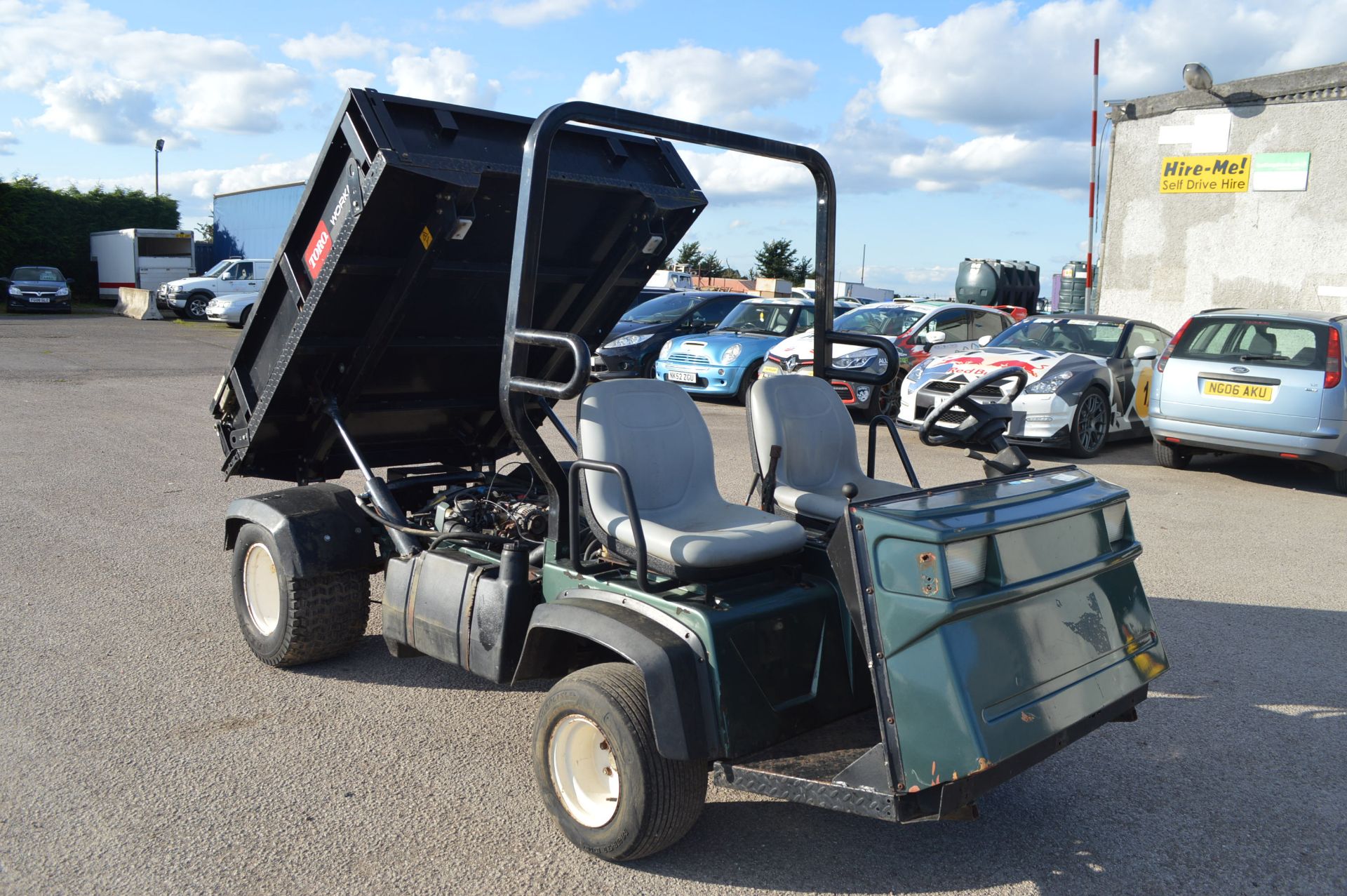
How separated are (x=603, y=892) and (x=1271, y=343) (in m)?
8.98

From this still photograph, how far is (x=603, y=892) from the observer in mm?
3135

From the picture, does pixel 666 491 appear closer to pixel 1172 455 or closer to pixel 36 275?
pixel 1172 455

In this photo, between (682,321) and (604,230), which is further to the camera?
(682,321)

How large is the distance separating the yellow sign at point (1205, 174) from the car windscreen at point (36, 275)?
2967cm

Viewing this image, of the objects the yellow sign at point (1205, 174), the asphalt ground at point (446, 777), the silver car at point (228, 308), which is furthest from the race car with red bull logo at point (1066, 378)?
the silver car at point (228, 308)

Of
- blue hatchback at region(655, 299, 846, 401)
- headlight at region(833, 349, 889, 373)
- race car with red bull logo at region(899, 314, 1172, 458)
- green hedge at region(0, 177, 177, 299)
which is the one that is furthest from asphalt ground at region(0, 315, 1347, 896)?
green hedge at region(0, 177, 177, 299)

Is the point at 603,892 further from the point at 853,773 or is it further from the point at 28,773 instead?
the point at 28,773

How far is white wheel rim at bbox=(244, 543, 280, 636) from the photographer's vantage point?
4.89 m

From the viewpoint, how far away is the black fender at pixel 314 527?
459 cm

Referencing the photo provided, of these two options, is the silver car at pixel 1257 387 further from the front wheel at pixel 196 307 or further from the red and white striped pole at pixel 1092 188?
the front wheel at pixel 196 307

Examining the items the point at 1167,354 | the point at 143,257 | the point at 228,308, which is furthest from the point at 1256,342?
the point at 143,257

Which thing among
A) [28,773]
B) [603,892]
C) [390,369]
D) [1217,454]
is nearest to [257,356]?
[390,369]

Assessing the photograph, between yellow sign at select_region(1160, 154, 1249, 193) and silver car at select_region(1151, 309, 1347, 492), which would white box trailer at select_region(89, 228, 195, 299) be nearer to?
yellow sign at select_region(1160, 154, 1249, 193)

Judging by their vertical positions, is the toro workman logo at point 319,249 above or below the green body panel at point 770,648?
above
